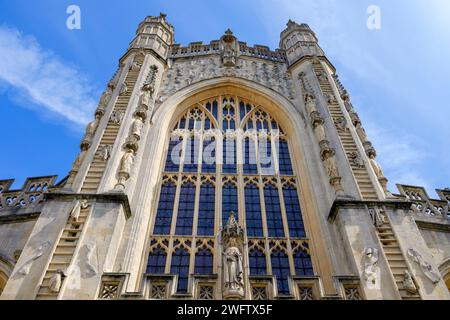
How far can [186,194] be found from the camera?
13281 millimetres

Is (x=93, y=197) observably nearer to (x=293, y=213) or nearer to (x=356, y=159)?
(x=293, y=213)

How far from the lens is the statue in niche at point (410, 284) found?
8797mm

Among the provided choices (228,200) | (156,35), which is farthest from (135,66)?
(228,200)

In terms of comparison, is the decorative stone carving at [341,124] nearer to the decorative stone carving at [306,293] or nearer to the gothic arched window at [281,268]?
the gothic arched window at [281,268]

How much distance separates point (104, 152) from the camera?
12445mm

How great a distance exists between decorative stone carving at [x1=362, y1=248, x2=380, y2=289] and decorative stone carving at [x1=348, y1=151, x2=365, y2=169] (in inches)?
139

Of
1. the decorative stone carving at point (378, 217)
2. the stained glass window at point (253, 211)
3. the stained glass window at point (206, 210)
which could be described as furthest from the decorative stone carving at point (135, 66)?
the decorative stone carving at point (378, 217)

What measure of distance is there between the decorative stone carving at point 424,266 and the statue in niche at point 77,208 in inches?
339

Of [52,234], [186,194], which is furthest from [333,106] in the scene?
[52,234]

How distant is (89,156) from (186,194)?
3.44m

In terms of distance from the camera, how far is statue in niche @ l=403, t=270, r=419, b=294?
880 centimetres

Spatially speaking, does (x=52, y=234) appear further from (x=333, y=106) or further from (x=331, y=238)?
(x=333, y=106)

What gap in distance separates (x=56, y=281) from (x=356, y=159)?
954 cm
